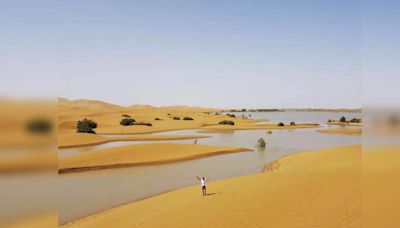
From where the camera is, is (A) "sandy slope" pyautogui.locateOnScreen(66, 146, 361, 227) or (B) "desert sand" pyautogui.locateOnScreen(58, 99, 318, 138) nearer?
(A) "sandy slope" pyautogui.locateOnScreen(66, 146, 361, 227)

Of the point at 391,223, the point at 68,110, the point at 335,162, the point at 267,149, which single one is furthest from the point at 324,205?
the point at 68,110

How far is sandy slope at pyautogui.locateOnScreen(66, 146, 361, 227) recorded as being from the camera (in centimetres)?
1148

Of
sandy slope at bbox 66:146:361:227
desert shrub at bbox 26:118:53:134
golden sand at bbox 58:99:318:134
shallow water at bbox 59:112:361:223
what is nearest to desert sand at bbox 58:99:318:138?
golden sand at bbox 58:99:318:134

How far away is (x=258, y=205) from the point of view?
516 inches

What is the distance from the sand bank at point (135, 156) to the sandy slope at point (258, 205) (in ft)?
32.0

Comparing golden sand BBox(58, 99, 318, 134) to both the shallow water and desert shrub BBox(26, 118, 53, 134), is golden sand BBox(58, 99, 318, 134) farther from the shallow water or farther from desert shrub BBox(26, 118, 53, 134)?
desert shrub BBox(26, 118, 53, 134)

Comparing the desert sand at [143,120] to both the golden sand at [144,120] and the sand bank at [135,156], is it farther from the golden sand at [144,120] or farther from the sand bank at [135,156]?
the sand bank at [135,156]

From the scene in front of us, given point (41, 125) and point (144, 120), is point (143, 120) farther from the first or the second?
point (41, 125)

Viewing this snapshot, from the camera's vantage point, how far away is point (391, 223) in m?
7.32

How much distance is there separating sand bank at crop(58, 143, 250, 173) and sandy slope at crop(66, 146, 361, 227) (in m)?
9.74

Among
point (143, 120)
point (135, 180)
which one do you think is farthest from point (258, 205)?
point (143, 120)

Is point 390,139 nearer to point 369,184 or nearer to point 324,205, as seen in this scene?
point 369,184

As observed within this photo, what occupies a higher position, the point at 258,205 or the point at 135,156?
the point at 258,205

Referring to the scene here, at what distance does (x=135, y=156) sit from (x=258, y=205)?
1627 centimetres
